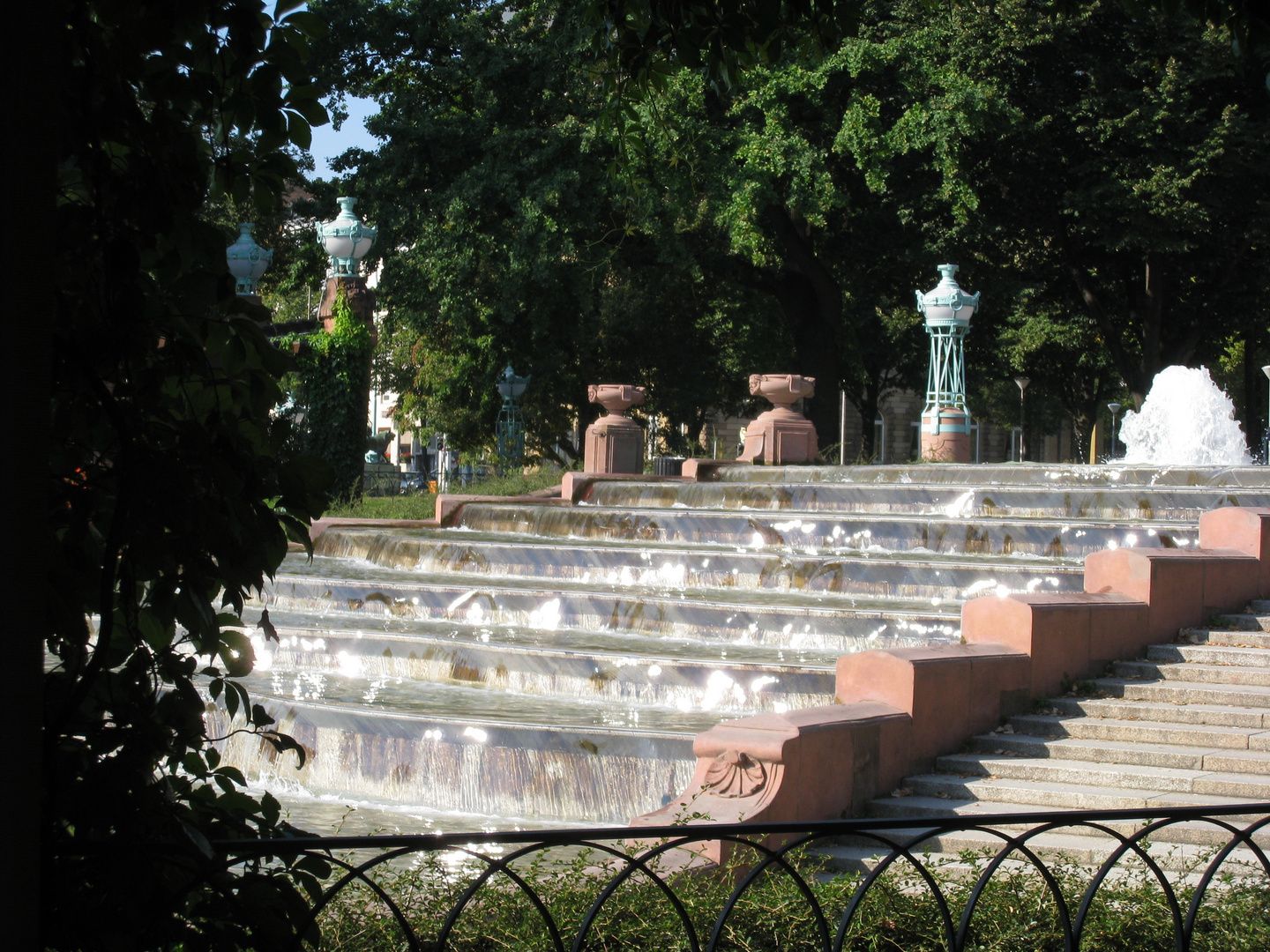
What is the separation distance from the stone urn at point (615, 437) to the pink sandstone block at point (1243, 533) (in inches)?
401

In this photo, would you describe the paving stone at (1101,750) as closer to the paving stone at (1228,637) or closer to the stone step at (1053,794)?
the stone step at (1053,794)

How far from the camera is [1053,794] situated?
8.02m

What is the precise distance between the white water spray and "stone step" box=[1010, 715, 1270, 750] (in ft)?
50.3

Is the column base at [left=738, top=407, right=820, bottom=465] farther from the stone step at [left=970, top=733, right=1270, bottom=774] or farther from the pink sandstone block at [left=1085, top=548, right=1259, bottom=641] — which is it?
the stone step at [left=970, top=733, right=1270, bottom=774]

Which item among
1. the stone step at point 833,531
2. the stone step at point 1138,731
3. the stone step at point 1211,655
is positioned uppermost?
the stone step at point 833,531

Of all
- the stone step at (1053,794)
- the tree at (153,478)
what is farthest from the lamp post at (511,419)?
the tree at (153,478)

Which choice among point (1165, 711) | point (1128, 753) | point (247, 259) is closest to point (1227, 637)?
point (1165, 711)

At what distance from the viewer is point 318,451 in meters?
21.8

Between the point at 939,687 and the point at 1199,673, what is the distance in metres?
2.42

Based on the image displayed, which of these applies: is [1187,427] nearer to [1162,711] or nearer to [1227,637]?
[1227,637]

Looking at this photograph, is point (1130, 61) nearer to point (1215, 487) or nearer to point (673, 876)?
point (1215, 487)

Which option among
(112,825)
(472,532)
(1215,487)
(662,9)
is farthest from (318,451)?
(112,825)

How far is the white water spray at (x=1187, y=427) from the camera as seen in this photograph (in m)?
23.4

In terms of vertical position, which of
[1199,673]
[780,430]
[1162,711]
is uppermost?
[780,430]
